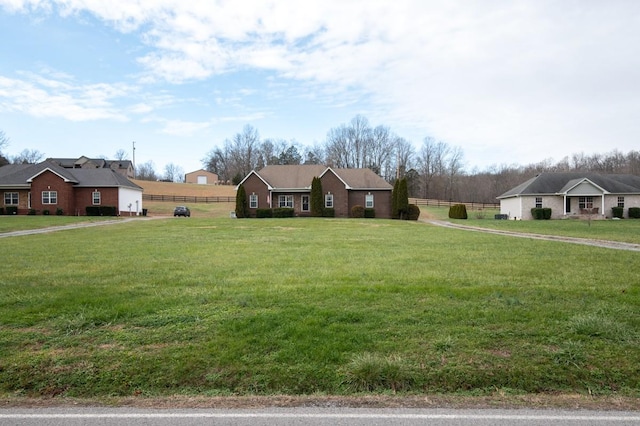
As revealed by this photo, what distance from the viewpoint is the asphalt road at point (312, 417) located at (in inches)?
145

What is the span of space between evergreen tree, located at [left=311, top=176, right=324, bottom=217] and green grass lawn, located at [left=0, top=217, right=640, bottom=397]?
32.2 meters

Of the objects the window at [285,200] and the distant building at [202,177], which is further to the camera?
the distant building at [202,177]

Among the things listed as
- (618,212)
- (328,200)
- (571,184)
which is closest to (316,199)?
(328,200)

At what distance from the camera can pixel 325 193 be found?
145 feet

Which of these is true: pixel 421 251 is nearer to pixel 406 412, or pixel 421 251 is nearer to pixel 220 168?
pixel 406 412

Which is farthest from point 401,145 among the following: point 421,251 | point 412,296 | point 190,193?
point 412,296

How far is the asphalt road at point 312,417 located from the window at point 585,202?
45.1m

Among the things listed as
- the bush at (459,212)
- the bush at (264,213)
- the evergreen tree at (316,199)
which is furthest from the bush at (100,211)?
the bush at (459,212)

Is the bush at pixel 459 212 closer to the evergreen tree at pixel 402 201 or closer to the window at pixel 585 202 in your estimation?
the evergreen tree at pixel 402 201

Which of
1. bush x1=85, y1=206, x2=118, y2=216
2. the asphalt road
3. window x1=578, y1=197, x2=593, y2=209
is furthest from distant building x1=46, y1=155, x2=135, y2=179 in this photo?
the asphalt road

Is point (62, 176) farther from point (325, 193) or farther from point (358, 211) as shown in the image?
point (358, 211)

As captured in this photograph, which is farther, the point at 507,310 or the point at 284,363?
the point at 507,310

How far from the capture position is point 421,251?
14117 millimetres

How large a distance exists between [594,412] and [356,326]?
2.86 m
